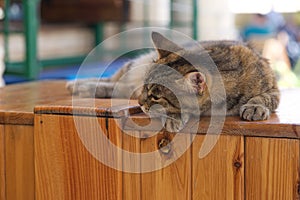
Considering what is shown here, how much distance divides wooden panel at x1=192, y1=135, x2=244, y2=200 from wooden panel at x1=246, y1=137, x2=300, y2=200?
0.08 feet

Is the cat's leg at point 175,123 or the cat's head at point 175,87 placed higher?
the cat's head at point 175,87

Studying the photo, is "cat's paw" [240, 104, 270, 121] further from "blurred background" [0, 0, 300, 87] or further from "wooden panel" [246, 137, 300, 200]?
"blurred background" [0, 0, 300, 87]

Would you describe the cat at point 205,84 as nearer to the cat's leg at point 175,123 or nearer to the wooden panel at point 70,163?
the cat's leg at point 175,123

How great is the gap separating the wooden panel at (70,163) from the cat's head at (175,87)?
161 millimetres

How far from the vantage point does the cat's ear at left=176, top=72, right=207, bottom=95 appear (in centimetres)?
158

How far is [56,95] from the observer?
220 centimetres

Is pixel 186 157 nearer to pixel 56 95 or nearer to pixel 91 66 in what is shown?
pixel 56 95

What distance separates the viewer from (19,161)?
68.6 inches

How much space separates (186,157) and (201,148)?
5 cm

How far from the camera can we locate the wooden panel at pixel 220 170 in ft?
4.88

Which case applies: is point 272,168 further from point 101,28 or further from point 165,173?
point 101,28

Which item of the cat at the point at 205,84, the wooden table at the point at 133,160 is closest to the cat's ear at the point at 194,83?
the cat at the point at 205,84

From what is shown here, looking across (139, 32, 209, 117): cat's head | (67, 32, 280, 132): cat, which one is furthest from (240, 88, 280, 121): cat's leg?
(139, 32, 209, 117): cat's head

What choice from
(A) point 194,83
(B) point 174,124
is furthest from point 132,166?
(A) point 194,83
